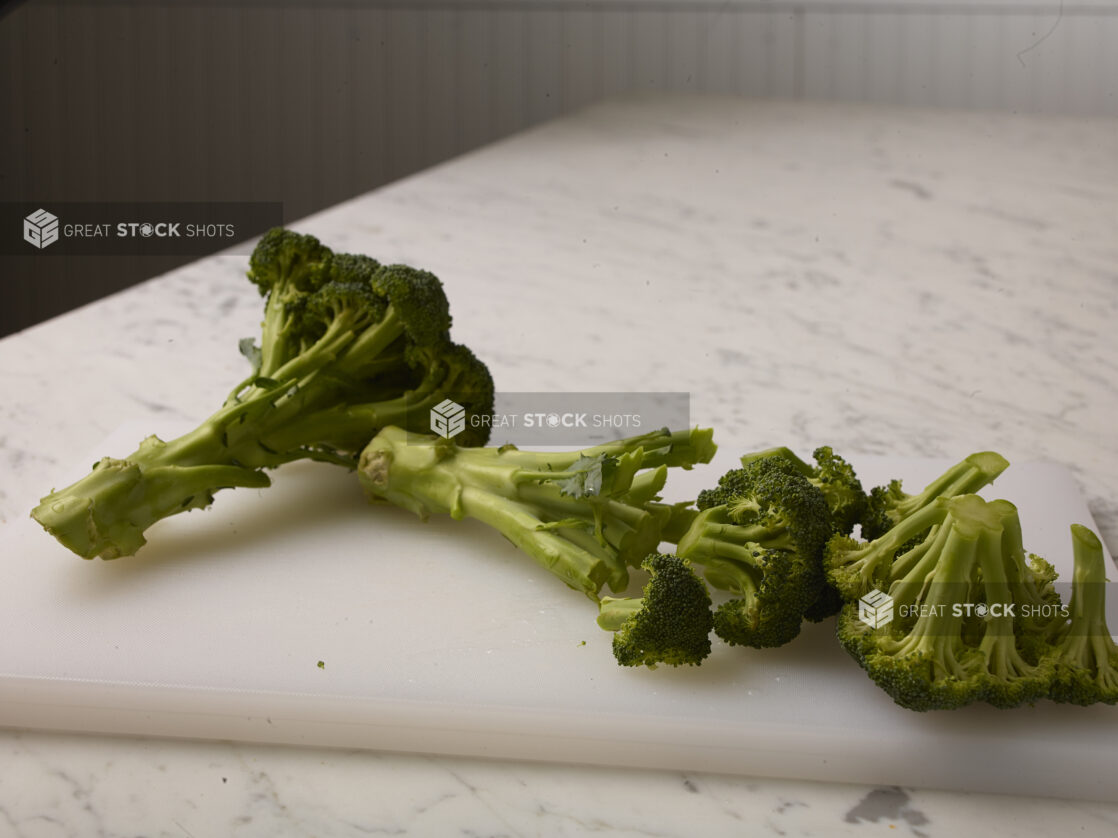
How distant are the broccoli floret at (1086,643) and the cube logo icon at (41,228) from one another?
130 inches

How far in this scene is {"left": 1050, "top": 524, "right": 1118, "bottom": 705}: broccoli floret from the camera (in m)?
1.64

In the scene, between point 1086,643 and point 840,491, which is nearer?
point 1086,643

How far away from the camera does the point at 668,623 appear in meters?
1.72

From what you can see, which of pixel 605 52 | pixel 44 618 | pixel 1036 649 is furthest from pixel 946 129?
pixel 44 618

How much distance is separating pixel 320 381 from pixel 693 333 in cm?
105

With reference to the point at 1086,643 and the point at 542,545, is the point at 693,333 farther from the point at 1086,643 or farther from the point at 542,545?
the point at 1086,643

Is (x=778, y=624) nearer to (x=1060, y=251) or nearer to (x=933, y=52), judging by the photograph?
(x=1060, y=251)

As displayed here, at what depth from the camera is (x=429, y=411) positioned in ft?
7.50

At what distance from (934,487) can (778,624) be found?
31cm

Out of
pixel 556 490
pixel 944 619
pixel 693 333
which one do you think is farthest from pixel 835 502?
pixel 693 333

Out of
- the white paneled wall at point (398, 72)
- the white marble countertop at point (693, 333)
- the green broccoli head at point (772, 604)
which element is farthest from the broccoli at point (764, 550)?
the white paneled wall at point (398, 72)

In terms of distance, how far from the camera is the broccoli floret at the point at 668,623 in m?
1.72

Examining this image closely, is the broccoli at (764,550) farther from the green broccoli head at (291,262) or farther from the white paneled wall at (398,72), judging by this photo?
the white paneled wall at (398,72)

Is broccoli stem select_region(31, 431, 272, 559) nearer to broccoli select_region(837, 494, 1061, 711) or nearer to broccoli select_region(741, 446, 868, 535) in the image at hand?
broccoli select_region(741, 446, 868, 535)
